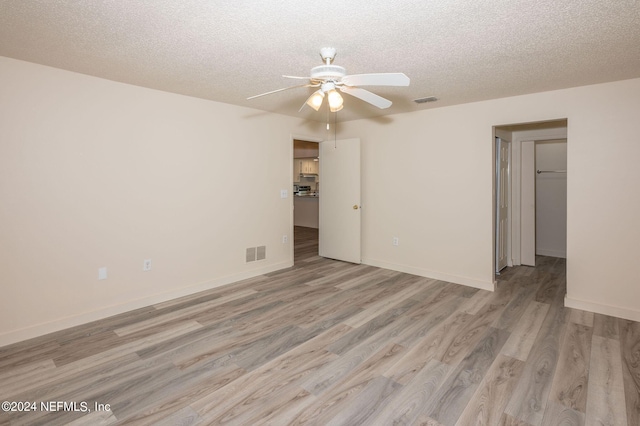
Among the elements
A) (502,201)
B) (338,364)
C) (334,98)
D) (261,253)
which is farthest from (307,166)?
Answer: (338,364)

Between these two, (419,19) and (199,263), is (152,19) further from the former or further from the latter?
(199,263)

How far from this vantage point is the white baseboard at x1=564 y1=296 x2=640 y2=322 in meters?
3.32

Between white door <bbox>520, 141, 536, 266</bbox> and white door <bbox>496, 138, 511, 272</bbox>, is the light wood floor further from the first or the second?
white door <bbox>520, 141, 536, 266</bbox>

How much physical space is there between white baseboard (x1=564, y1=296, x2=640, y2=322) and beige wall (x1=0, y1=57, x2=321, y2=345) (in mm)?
3818

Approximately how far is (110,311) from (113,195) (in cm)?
117

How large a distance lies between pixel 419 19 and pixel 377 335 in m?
2.46

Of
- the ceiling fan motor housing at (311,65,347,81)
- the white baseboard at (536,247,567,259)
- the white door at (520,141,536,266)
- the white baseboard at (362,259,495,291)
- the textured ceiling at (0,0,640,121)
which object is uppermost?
the textured ceiling at (0,0,640,121)

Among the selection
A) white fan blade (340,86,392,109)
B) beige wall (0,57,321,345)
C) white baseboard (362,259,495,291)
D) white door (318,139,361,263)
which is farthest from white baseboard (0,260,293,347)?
white fan blade (340,86,392,109)

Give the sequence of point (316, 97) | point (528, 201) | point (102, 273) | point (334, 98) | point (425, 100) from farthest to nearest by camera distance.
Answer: point (528, 201)
point (425, 100)
point (102, 273)
point (316, 97)
point (334, 98)

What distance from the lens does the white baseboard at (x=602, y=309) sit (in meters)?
3.32

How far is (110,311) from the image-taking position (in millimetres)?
3393

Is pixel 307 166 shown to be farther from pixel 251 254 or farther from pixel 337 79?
pixel 337 79

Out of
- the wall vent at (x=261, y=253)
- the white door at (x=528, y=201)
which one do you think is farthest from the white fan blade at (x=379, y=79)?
the white door at (x=528, y=201)

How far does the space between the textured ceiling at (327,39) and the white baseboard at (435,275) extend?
2374 millimetres
